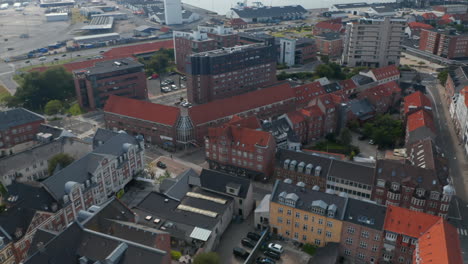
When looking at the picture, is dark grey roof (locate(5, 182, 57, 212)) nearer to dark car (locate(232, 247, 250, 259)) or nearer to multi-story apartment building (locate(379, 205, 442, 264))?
dark car (locate(232, 247, 250, 259))

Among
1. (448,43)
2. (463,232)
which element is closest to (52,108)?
(463,232)

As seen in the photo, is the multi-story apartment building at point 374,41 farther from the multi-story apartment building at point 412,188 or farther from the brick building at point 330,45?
the multi-story apartment building at point 412,188

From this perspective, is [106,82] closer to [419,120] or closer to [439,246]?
[419,120]

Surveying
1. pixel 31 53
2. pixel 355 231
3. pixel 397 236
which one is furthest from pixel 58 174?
pixel 31 53

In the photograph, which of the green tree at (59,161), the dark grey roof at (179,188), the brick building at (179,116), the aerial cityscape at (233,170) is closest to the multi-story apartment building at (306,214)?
the aerial cityscape at (233,170)

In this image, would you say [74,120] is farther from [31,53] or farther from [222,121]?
[31,53]

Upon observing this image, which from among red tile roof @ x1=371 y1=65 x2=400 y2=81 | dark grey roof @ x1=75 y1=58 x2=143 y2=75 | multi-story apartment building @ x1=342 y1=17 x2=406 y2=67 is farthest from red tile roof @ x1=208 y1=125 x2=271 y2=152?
multi-story apartment building @ x1=342 y1=17 x2=406 y2=67
